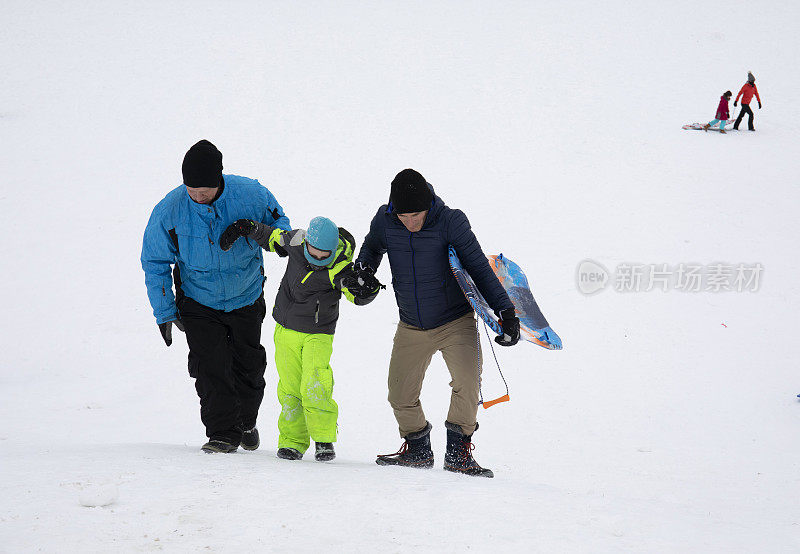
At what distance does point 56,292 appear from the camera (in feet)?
30.2

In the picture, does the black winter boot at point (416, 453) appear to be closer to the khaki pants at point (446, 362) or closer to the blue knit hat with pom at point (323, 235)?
the khaki pants at point (446, 362)

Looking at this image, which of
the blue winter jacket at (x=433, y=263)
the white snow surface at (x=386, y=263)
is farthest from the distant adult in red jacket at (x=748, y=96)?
the blue winter jacket at (x=433, y=263)

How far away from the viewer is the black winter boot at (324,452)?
469 centimetres

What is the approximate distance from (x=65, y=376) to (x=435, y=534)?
594 centimetres

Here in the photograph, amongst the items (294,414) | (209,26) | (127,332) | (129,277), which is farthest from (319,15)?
(294,414)

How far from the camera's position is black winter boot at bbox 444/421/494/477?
4.75 metres

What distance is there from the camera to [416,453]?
4961 millimetres

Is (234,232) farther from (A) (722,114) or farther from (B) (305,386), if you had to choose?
(A) (722,114)

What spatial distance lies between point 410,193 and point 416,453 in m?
2.01

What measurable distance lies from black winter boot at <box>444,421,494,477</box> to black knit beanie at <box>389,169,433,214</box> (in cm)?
163

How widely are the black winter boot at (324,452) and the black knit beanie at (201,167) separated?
196 centimetres

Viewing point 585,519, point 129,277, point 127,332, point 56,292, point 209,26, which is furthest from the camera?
point 209,26

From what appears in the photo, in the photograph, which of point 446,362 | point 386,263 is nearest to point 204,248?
point 446,362

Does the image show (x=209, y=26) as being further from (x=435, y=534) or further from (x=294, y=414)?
(x=435, y=534)
